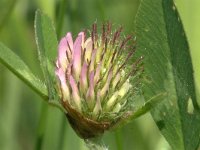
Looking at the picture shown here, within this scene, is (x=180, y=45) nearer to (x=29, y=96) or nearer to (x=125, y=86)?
(x=125, y=86)

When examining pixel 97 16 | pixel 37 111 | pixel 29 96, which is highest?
pixel 97 16

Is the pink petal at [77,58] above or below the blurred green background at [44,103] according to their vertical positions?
above

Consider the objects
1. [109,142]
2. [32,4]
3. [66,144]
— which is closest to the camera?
[66,144]

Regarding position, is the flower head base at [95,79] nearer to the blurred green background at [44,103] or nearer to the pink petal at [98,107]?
the pink petal at [98,107]

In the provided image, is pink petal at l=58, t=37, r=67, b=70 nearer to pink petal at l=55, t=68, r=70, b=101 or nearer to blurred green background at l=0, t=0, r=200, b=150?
pink petal at l=55, t=68, r=70, b=101

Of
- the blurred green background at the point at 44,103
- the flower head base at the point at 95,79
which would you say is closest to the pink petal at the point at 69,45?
the flower head base at the point at 95,79

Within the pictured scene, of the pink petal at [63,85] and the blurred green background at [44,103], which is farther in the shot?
the blurred green background at [44,103]

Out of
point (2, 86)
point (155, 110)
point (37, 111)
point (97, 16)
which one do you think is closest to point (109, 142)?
point (37, 111)
